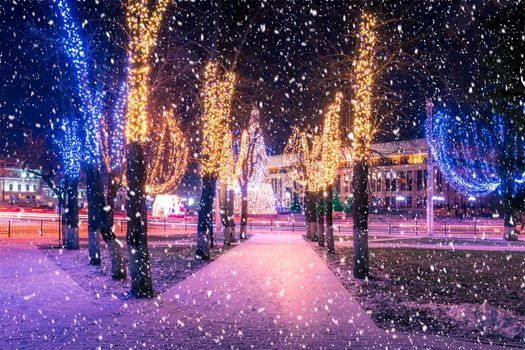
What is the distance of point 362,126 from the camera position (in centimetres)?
1628

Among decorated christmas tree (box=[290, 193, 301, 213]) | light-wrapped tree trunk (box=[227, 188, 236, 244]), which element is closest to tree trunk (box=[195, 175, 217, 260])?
light-wrapped tree trunk (box=[227, 188, 236, 244])

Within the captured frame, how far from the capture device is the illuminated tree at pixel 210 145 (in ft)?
67.5

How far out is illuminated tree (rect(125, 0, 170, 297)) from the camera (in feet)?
39.6

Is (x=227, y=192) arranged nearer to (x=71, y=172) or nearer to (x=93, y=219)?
(x=71, y=172)

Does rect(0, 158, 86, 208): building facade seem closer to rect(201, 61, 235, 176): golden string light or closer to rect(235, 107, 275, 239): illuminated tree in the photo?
rect(235, 107, 275, 239): illuminated tree

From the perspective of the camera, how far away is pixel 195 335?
828 cm

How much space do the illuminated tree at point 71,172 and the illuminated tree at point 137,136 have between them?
7.79m

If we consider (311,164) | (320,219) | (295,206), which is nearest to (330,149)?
(311,164)

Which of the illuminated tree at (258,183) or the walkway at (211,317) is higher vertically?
the illuminated tree at (258,183)

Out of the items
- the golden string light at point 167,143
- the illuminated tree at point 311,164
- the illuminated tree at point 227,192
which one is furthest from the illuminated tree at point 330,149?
the golden string light at point 167,143

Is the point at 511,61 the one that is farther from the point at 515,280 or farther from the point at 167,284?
the point at 167,284

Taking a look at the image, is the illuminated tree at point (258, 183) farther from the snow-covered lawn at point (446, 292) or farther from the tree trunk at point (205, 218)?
the snow-covered lawn at point (446, 292)

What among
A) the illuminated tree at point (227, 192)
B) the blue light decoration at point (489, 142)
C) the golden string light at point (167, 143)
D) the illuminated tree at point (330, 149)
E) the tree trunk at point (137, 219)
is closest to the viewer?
the tree trunk at point (137, 219)

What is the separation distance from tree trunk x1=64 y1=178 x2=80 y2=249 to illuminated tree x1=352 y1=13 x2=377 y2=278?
39.9ft
